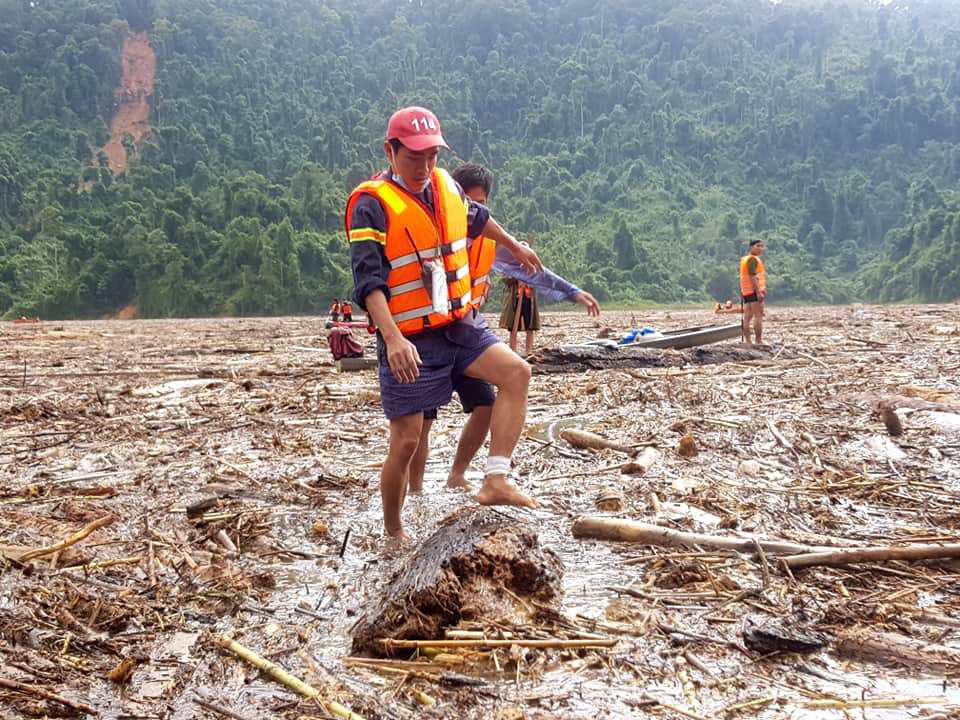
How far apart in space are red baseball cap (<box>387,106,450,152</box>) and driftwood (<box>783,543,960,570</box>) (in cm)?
219

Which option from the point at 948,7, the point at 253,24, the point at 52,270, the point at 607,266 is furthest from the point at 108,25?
the point at 948,7

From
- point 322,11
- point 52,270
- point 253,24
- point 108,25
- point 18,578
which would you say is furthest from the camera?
point 322,11

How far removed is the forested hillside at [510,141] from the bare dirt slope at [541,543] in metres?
43.4

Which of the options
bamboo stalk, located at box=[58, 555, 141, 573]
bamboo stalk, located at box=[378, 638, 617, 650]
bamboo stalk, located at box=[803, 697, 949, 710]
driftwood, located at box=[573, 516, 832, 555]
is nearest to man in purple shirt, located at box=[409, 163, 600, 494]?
driftwood, located at box=[573, 516, 832, 555]

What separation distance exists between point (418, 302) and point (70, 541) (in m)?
1.79

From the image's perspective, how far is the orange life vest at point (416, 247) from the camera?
4.05 metres

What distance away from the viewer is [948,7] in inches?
6156

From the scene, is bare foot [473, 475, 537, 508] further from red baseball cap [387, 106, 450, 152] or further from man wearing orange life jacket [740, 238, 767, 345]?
man wearing orange life jacket [740, 238, 767, 345]

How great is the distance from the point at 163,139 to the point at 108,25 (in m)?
34.1

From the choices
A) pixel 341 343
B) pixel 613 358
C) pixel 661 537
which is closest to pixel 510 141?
pixel 341 343

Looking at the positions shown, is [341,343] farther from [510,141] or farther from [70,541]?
[510,141]

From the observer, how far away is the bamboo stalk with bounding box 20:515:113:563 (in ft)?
12.5

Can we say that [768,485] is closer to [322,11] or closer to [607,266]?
[607,266]

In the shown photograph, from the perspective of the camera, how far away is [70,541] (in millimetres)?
3943
